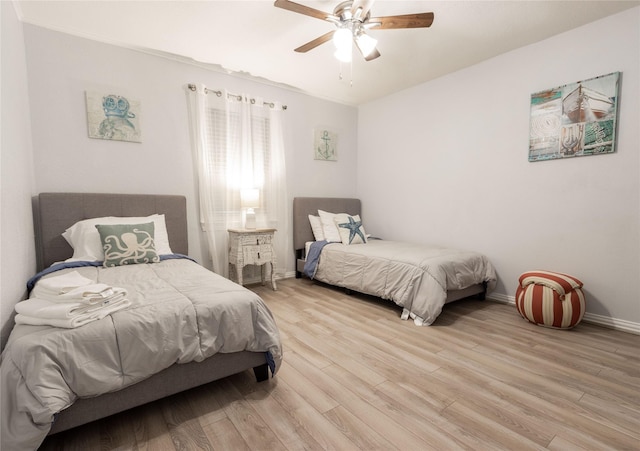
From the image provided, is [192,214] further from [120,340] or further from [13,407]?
[13,407]

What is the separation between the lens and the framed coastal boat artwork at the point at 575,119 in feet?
8.48

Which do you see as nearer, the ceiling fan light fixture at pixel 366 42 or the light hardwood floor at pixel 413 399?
the light hardwood floor at pixel 413 399

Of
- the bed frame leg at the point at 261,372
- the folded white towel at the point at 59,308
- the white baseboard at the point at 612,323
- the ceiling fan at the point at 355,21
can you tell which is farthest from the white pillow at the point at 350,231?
the folded white towel at the point at 59,308

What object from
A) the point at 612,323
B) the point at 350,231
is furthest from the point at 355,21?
the point at 612,323

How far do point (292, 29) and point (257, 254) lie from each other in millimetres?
2300

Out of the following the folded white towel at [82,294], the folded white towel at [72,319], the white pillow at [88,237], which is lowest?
the folded white towel at [72,319]

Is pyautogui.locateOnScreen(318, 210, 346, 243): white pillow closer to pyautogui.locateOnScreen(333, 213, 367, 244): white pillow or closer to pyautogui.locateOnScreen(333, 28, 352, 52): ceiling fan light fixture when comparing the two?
pyautogui.locateOnScreen(333, 213, 367, 244): white pillow

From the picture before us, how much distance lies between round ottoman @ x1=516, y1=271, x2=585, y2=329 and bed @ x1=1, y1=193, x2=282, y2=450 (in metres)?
2.29

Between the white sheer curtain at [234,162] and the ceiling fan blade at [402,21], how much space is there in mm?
1956

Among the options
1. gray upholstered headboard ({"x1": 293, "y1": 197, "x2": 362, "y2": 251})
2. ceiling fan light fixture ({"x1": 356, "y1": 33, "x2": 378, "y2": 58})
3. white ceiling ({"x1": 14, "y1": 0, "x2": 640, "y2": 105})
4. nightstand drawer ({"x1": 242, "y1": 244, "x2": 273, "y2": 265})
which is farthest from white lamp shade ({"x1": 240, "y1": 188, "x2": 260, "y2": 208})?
ceiling fan light fixture ({"x1": 356, "y1": 33, "x2": 378, "y2": 58})

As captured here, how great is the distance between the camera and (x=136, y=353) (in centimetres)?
138

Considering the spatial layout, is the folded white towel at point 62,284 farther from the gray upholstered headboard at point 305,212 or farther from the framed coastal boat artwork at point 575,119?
the framed coastal boat artwork at point 575,119

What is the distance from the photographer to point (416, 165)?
4.12m

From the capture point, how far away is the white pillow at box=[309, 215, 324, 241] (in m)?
4.17
